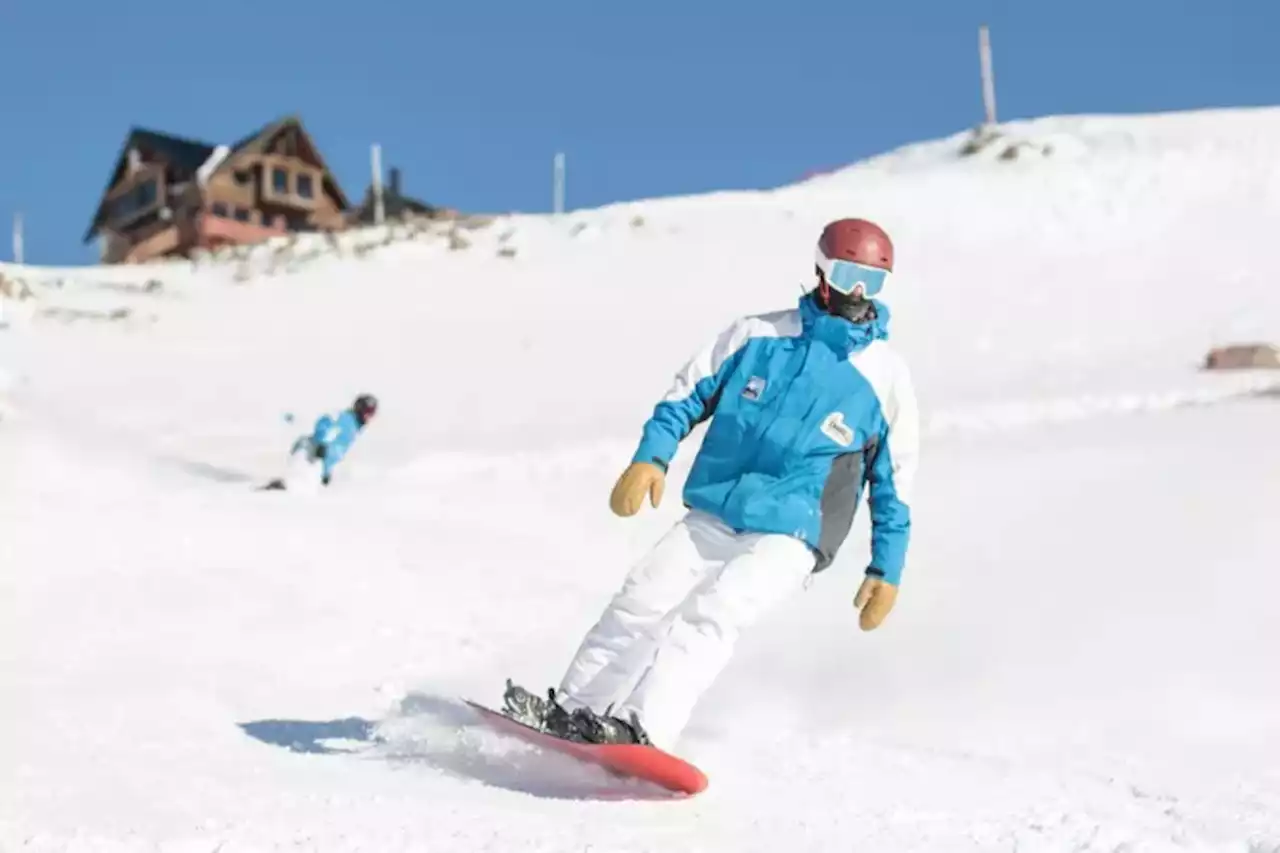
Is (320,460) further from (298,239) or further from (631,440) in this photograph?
(298,239)

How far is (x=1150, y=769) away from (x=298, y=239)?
27.7 meters

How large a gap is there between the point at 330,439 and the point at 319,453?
145 millimetres

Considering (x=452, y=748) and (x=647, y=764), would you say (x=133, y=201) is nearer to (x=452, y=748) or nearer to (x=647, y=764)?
(x=452, y=748)

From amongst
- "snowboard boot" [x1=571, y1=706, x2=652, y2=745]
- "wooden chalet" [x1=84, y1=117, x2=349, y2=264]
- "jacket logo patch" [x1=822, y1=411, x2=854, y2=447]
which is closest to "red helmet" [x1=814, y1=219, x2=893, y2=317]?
"jacket logo patch" [x1=822, y1=411, x2=854, y2=447]

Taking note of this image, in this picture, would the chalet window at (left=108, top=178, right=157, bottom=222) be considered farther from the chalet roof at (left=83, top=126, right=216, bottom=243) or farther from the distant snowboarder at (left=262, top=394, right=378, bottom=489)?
the distant snowboarder at (left=262, top=394, right=378, bottom=489)

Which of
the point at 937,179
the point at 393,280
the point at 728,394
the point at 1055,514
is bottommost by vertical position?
the point at 1055,514

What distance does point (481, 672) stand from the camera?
5.28 metres

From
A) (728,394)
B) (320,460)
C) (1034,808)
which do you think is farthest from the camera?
(320,460)

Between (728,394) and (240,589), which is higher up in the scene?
(728,394)

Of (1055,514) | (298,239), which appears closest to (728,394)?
(1055,514)

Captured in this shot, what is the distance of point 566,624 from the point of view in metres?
6.22

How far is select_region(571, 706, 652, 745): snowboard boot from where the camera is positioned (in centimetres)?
341

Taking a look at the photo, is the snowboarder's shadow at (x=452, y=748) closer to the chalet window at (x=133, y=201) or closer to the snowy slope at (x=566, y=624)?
the snowy slope at (x=566, y=624)

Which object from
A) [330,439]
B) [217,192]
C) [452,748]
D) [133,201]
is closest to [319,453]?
[330,439]
